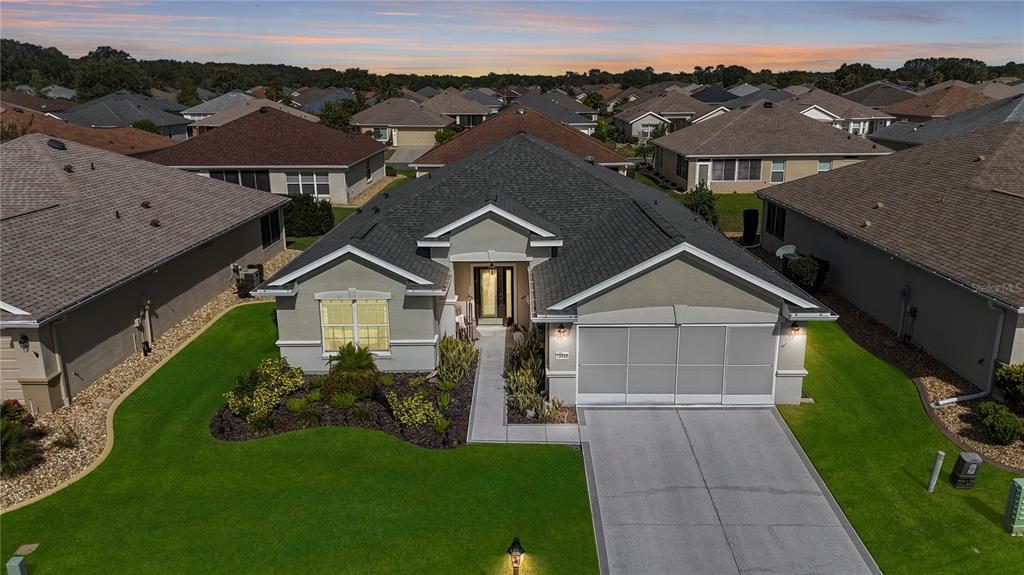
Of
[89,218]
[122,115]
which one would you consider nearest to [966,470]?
[89,218]

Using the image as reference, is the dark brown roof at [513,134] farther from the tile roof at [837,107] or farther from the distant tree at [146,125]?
the distant tree at [146,125]

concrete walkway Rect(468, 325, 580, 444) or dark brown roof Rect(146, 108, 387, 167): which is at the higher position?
dark brown roof Rect(146, 108, 387, 167)

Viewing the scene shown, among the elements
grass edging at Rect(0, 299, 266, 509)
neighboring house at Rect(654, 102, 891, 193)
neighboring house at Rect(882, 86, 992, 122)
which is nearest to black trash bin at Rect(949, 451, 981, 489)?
grass edging at Rect(0, 299, 266, 509)

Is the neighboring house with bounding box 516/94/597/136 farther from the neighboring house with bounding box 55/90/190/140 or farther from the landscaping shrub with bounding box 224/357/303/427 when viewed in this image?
the landscaping shrub with bounding box 224/357/303/427

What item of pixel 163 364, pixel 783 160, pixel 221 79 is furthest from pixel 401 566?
pixel 221 79

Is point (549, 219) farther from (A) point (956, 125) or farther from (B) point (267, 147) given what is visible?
(A) point (956, 125)
